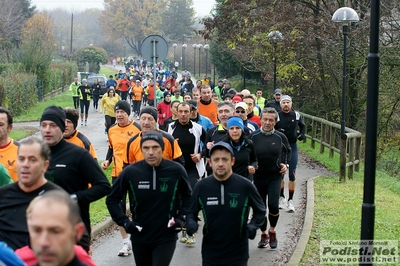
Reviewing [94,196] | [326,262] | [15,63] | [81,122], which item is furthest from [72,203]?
[15,63]

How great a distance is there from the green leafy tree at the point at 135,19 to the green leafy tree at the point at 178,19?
5.01 meters

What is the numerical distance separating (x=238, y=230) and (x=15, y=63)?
135ft

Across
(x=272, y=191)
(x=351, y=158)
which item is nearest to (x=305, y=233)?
(x=272, y=191)

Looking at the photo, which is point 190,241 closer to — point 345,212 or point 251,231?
point 345,212

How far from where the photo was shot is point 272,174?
375 inches

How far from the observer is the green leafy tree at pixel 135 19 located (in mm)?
128125

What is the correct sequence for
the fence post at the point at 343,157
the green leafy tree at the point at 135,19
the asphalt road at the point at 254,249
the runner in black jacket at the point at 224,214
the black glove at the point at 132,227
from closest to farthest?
the runner in black jacket at the point at 224,214 < the black glove at the point at 132,227 < the asphalt road at the point at 254,249 < the fence post at the point at 343,157 < the green leafy tree at the point at 135,19

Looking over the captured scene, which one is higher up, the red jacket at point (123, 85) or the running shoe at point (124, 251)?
the red jacket at point (123, 85)

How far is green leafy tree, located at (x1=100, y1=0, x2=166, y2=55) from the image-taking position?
420 feet

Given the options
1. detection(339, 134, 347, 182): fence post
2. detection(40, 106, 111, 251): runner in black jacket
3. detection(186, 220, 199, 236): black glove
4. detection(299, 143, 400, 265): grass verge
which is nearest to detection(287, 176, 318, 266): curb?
detection(299, 143, 400, 265): grass verge

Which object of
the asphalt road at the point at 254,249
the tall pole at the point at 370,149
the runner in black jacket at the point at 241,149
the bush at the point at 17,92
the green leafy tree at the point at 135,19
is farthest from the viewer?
the green leafy tree at the point at 135,19

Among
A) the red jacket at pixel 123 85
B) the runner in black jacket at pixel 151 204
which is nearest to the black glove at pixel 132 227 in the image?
the runner in black jacket at pixel 151 204

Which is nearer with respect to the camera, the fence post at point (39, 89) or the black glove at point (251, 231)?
the black glove at point (251, 231)

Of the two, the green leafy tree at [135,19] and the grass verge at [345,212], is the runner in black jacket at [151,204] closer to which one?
the grass verge at [345,212]
